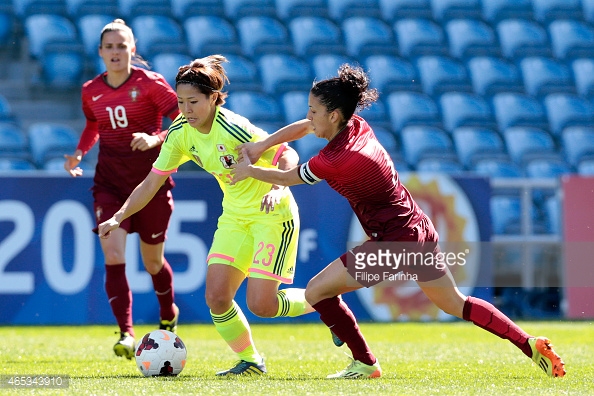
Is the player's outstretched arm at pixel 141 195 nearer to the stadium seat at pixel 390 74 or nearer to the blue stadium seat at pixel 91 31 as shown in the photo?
the blue stadium seat at pixel 91 31

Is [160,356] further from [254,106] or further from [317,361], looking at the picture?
[254,106]

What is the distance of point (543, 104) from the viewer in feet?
47.3

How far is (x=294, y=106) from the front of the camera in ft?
43.0

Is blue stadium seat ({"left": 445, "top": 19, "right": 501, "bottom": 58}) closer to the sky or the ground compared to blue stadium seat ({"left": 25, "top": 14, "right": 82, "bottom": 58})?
closer to the sky

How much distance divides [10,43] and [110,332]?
546cm

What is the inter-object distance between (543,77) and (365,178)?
1000 centimetres

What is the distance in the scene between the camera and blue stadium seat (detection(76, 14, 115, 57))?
513 inches

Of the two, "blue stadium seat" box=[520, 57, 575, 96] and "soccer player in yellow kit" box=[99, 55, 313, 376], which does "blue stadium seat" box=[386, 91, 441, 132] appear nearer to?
"blue stadium seat" box=[520, 57, 575, 96]

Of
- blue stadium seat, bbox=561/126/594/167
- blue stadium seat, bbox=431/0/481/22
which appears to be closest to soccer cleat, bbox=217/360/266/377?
blue stadium seat, bbox=561/126/594/167

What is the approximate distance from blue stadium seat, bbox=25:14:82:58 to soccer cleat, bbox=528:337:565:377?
351 inches

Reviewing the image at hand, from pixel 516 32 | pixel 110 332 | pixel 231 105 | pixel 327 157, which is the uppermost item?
pixel 516 32

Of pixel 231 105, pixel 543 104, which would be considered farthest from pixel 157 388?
pixel 543 104

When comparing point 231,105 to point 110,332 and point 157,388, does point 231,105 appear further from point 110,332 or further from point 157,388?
point 157,388

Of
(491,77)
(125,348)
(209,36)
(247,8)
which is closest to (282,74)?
(209,36)
